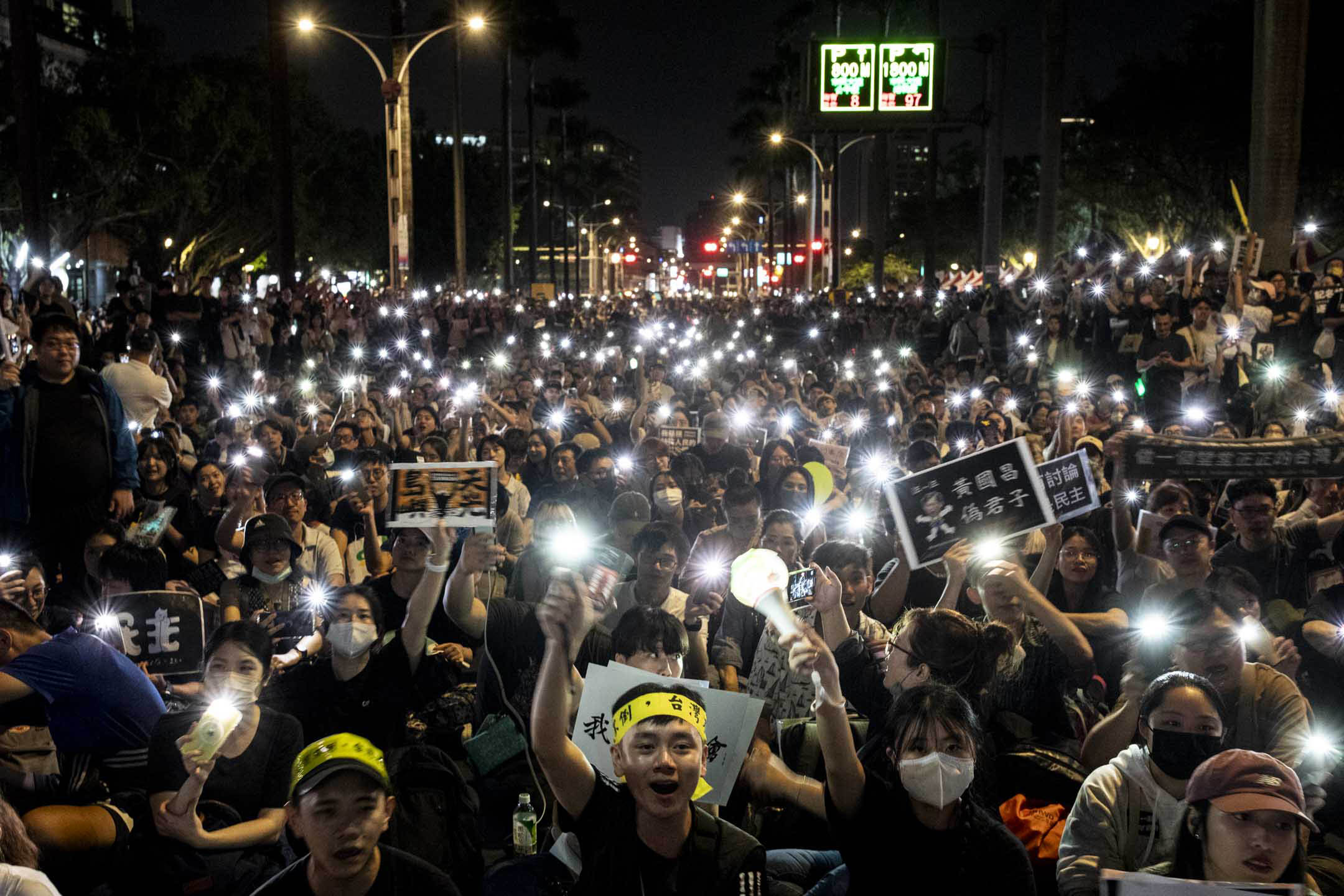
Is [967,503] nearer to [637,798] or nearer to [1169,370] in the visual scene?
[637,798]

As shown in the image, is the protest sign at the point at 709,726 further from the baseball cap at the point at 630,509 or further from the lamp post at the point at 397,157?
the lamp post at the point at 397,157

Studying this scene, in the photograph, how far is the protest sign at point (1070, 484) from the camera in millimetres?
6836

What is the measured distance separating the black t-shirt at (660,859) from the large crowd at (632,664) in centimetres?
1

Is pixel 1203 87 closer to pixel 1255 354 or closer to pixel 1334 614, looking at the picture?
pixel 1255 354

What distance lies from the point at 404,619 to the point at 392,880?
243cm

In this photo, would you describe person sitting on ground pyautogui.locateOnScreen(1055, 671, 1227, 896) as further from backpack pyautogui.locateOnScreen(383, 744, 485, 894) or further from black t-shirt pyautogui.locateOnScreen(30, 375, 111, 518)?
black t-shirt pyautogui.locateOnScreen(30, 375, 111, 518)

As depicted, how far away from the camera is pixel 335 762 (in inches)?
156

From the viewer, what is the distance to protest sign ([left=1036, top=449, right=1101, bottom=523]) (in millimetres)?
6836

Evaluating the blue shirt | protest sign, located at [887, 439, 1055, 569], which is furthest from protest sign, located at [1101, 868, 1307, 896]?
the blue shirt

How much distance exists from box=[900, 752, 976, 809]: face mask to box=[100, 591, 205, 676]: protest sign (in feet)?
10.7

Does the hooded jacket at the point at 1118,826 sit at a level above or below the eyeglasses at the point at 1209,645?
below

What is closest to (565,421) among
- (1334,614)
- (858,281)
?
(1334,614)

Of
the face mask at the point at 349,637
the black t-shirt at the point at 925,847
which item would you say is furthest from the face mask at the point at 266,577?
the black t-shirt at the point at 925,847

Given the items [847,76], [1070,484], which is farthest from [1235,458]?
[847,76]
